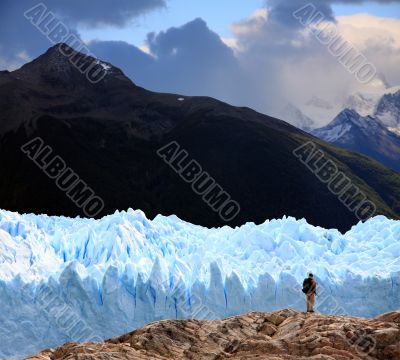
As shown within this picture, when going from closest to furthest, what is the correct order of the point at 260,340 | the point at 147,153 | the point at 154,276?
the point at 260,340 < the point at 154,276 < the point at 147,153

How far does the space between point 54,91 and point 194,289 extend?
13466 cm

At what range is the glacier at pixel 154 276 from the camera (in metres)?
31.1

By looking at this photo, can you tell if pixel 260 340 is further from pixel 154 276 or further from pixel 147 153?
pixel 147 153

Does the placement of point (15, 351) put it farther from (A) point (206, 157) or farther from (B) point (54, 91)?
(B) point (54, 91)

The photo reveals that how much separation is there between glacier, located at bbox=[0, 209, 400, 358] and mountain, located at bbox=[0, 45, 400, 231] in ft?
233

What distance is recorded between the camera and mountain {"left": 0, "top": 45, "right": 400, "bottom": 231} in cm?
11725

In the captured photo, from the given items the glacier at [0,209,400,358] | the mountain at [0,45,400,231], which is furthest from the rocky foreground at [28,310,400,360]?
the mountain at [0,45,400,231]

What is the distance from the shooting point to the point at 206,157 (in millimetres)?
132875

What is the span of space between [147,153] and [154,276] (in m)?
108

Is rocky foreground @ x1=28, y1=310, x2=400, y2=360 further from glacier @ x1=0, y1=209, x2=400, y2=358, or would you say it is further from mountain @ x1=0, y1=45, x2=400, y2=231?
mountain @ x1=0, y1=45, x2=400, y2=231

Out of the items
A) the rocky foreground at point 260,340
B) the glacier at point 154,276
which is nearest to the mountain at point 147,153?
the glacier at point 154,276

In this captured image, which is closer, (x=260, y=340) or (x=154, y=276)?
(x=260, y=340)

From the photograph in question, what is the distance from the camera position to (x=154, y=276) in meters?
31.8

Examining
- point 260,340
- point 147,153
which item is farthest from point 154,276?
point 147,153
